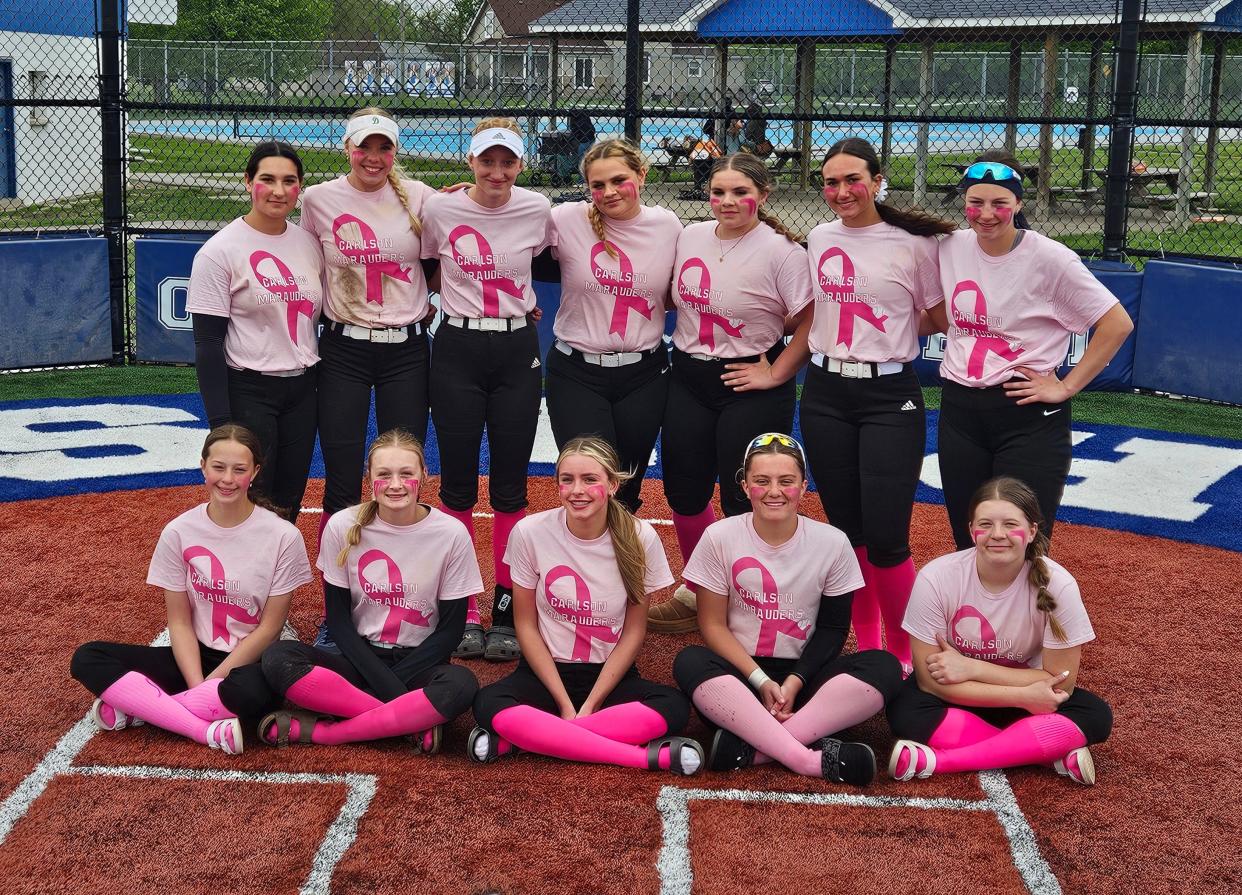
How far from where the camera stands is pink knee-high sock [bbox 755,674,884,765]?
4684 millimetres

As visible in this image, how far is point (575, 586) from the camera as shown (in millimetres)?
4969

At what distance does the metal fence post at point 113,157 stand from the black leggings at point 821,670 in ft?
25.7

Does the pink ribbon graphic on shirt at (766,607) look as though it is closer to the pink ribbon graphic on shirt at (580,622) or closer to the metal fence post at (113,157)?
the pink ribbon graphic on shirt at (580,622)

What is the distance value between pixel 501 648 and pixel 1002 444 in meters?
2.18

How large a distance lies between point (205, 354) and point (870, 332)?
8.62 feet

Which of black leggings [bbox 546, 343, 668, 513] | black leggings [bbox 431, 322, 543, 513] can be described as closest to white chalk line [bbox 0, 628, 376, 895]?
black leggings [bbox 431, 322, 543, 513]

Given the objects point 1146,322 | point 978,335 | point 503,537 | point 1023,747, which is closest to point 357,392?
point 503,537

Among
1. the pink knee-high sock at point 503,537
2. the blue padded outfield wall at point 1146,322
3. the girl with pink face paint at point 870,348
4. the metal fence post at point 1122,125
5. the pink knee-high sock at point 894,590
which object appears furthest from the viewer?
the metal fence post at point 1122,125

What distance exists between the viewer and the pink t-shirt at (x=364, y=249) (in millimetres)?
5590

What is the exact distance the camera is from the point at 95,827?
4.14 m

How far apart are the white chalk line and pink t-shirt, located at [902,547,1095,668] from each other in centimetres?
203

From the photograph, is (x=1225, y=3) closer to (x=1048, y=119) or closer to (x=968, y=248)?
(x=1048, y=119)

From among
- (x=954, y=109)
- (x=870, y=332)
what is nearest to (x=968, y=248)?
(x=870, y=332)

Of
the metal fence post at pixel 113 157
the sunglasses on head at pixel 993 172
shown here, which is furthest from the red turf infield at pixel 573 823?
the metal fence post at pixel 113 157
